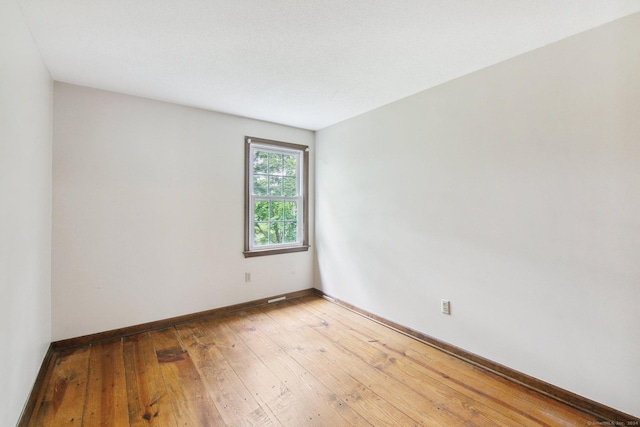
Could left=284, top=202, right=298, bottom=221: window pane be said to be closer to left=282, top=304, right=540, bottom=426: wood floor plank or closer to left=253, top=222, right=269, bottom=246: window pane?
left=253, top=222, right=269, bottom=246: window pane

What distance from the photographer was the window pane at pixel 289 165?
387cm

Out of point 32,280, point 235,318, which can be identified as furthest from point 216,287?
point 32,280

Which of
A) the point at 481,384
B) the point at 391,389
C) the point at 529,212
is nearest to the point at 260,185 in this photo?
the point at 391,389

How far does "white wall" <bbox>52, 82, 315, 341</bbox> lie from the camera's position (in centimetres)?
248

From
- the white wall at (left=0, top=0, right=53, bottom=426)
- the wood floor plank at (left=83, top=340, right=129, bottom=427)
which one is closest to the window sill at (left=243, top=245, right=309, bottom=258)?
the wood floor plank at (left=83, top=340, right=129, bottom=427)

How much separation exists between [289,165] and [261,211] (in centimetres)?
77

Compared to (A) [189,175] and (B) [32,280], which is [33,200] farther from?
(A) [189,175]

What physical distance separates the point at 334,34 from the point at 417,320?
98.2 inches

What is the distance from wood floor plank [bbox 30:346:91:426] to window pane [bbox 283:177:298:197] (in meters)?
2.59

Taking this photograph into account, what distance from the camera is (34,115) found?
186cm

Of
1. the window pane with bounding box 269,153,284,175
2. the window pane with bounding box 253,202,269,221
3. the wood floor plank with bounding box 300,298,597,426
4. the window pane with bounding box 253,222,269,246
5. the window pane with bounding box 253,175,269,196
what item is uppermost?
the window pane with bounding box 269,153,284,175

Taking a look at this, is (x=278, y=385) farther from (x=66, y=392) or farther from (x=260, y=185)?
(x=260, y=185)

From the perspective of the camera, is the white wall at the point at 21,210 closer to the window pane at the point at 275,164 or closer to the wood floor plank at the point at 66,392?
the wood floor plank at the point at 66,392

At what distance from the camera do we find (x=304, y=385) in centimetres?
199
